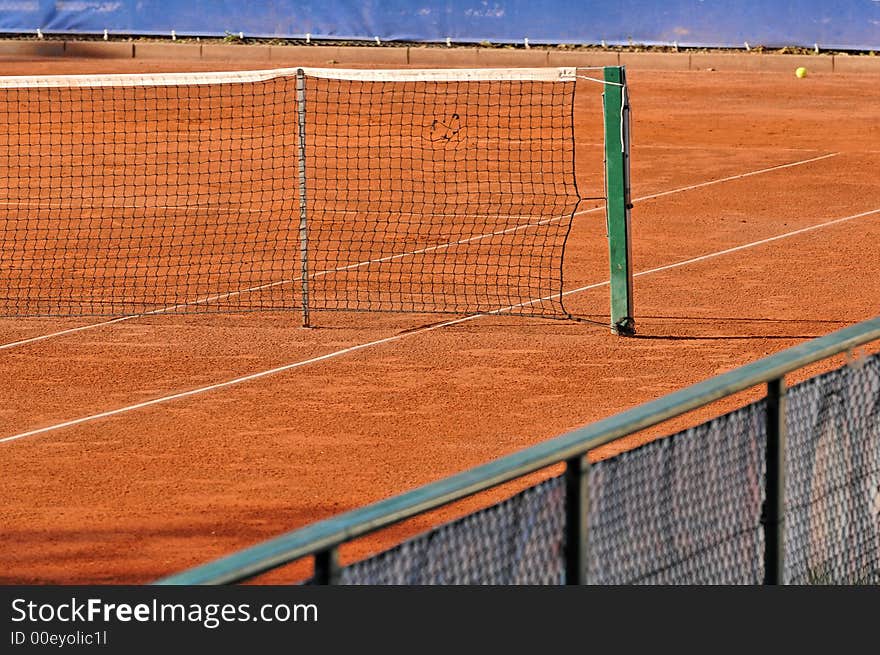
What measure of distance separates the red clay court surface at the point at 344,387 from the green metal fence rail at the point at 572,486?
9.88 ft

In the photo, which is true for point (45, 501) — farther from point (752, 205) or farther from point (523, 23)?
point (523, 23)

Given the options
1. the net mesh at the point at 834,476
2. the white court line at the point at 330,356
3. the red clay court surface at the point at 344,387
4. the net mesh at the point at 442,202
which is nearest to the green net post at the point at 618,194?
the red clay court surface at the point at 344,387

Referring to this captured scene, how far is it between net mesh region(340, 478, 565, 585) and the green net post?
25.4 ft

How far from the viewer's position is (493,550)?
380 centimetres

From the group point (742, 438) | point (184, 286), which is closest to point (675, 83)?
point (184, 286)

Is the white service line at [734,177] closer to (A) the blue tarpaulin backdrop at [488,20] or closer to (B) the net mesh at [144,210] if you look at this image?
(B) the net mesh at [144,210]

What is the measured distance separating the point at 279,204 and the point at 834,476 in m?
13.9

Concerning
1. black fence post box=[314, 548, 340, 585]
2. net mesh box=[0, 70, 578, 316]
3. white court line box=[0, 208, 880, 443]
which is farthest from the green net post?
black fence post box=[314, 548, 340, 585]

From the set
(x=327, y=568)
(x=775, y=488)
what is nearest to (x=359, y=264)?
(x=775, y=488)

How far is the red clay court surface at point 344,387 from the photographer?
8020 millimetres
